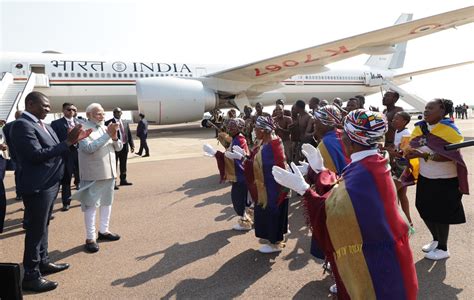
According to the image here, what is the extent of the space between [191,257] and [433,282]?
251 centimetres

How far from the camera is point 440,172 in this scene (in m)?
3.48

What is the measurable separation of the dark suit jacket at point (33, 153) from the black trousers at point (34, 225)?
0.29 feet

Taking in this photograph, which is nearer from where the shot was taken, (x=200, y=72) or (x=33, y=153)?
(x=33, y=153)

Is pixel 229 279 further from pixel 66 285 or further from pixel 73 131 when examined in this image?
pixel 73 131

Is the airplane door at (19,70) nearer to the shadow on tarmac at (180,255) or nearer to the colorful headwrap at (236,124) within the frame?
the colorful headwrap at (236,124)

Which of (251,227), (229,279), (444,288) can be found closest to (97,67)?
(251,227)

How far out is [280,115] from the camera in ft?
21.8

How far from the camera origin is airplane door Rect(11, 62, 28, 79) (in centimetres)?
1522

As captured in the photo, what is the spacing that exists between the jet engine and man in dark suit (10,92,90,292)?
12.7 m

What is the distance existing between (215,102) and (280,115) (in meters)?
11.6

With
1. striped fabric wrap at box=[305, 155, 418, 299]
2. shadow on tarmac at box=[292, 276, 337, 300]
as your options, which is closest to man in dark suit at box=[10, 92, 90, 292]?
Answer: shadow on tarmac at box=[292, 276, 337, 300]

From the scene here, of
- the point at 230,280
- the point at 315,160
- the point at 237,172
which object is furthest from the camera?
the point at 237,172

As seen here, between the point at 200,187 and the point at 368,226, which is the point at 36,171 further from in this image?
the point at 200,187

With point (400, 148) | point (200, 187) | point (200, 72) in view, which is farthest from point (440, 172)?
point (200, 72)
